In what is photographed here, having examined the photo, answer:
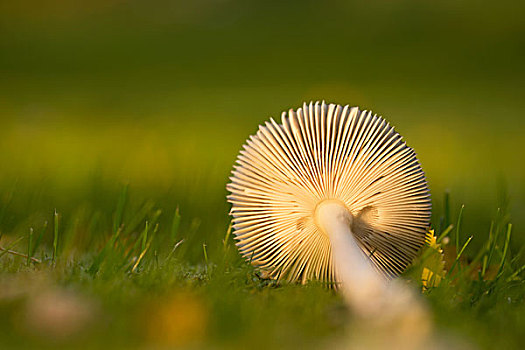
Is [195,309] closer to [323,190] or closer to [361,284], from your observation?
[361,284]

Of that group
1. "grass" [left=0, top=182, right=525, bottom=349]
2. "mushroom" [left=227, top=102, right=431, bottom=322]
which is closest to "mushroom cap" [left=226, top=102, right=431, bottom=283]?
"mushroom" [left=227, top=102, right=431, bottom=322]

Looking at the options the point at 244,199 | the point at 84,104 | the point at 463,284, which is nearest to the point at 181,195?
the point at 244,199

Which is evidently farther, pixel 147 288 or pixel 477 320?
pixel 147 288

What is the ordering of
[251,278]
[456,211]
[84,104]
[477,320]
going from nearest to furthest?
1. [477,320]
2. [251,278]
3. [456,211]
4. [84,104]

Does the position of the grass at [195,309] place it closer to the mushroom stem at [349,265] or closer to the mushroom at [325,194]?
the mushroom stem at [349,265]

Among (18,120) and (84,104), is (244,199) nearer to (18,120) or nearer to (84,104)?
(18,120)

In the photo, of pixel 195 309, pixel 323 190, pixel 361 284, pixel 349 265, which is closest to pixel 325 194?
pixel 323 190

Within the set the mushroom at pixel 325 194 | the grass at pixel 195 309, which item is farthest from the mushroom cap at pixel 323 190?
the grass at pixel 195 309
